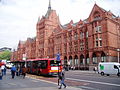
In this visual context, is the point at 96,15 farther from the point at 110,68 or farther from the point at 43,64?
the point at 43,64

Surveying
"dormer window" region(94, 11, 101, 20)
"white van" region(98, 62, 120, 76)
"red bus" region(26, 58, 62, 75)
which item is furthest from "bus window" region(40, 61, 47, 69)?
"dormer window" region(94, 11, 101, 20)

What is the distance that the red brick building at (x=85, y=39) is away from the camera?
1874 inches

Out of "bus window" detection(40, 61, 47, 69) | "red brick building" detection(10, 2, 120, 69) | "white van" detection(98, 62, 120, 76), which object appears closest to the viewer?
"bus window" detection(40, 61, 47, 69)

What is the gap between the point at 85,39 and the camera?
56125mm

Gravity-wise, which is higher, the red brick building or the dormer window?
the dormer window

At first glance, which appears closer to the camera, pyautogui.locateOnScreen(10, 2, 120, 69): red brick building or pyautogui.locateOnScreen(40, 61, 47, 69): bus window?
pyautogui.locateOnScreen(40, 61, 47, 69): bus window

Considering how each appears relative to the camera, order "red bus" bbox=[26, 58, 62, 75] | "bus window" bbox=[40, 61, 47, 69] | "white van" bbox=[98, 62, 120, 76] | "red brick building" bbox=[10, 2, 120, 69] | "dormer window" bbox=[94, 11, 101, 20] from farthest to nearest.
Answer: "dormer window" bbox=[94, 11, 101, 20] → "red brick building" bbox=[10, 2, 120, 69] → "white van" bbox=[98, 62, 120, 76] → "bus window" bbox=[40, 61, 47, 69] → "red bus" bbox=[26, 58, 62, 75]

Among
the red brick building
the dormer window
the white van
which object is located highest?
the dormer window

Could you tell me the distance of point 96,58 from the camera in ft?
161

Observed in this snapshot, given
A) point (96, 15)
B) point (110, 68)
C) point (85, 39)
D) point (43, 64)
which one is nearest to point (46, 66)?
point (43, 64)

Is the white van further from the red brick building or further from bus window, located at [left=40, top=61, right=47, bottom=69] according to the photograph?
the red brick building

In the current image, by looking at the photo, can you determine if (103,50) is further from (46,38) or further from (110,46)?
(46,38)

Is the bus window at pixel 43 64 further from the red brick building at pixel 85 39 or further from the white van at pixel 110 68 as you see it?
the red brick building at pixel 85 39

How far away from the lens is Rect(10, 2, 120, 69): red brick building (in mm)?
47594
